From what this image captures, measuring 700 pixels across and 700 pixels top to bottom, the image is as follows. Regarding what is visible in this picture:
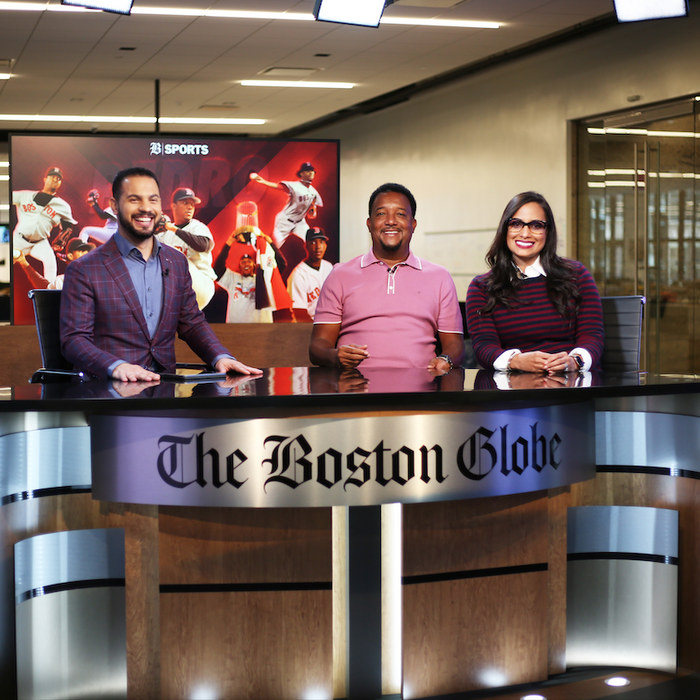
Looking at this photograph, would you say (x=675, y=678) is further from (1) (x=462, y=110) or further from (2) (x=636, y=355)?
(1) (x=462, y=110)

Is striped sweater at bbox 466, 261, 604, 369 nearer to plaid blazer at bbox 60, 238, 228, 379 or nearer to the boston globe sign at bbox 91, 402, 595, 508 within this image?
the boston globe sign at bbox 91, 402, 595, 508

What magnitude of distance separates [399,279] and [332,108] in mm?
8746

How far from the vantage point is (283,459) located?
2.35m

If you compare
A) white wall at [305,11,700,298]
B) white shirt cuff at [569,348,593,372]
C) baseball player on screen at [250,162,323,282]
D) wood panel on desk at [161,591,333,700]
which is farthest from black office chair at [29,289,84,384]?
white wall at [305,11,700,298]

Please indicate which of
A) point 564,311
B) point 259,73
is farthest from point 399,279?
point 259,73

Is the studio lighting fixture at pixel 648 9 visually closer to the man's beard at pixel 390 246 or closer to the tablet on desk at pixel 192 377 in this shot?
the man's beard at pixel 390 246

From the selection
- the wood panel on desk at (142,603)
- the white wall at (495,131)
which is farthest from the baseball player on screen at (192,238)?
the white wall at (495,131)

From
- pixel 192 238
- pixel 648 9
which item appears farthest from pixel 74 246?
pixel 648 9

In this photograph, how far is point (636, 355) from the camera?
3387 mm

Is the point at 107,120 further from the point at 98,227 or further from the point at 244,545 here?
the point at 244,545

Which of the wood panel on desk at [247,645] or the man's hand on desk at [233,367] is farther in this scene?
the man's hand on desk at [233,367]

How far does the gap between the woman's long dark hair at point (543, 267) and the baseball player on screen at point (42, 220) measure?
3.04m

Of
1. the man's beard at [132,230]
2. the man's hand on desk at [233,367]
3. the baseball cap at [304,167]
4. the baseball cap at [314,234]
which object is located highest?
the baseball cap at [304,167]

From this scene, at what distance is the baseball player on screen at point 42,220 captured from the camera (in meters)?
5.28
